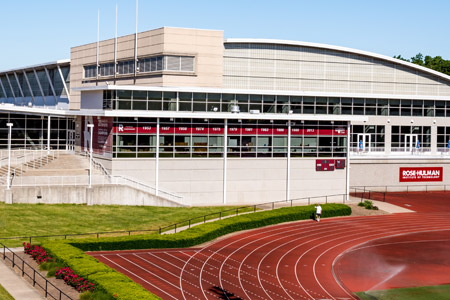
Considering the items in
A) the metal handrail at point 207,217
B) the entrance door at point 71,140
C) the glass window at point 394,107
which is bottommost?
the metal handrail at point 207,217

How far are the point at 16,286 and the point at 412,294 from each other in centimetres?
1990

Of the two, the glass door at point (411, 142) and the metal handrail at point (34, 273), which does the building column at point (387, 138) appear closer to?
the glass door at point (411, 142)

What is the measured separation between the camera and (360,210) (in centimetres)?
6050

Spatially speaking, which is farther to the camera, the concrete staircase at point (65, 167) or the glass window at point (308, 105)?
the glass window at point (308, 105)

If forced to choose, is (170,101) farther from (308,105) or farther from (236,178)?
(308,105)

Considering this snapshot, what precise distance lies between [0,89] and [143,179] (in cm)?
6790

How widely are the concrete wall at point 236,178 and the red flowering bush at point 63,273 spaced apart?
809 inches

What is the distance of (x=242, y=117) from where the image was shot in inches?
2474

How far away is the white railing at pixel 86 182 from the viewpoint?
5294 centimetres

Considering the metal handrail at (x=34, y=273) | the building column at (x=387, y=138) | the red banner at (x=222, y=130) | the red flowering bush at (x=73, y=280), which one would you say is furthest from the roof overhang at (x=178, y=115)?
the red flowering bush at (x=73, y=280)

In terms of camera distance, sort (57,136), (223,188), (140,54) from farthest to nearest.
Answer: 1. (140,54)
2. (57,136)
3. (223,188)

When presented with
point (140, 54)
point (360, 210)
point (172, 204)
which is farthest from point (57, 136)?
point (360, 210)

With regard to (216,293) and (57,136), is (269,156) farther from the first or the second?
(216,293)

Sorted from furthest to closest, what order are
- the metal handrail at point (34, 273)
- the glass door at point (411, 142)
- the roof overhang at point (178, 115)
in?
the glass door at point (411, 142) → the roof overhang at point (178, 115) → the metal handrail at point (34, 273)
